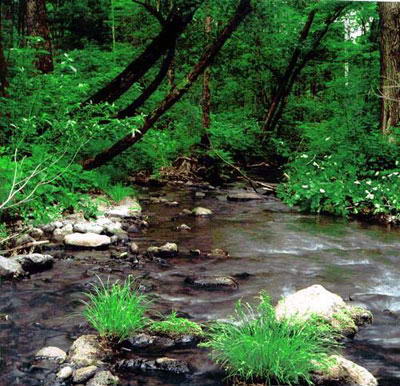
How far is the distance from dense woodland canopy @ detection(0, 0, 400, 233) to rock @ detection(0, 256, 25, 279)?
0.67 m

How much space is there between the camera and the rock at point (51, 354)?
477 cm

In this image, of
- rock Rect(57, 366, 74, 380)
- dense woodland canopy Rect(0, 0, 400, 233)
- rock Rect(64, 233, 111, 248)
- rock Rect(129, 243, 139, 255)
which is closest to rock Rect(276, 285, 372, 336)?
rock Rect(57, 366, 74, 380)

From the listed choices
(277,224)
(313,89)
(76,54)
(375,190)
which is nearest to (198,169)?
(76,54)

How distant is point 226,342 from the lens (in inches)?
181

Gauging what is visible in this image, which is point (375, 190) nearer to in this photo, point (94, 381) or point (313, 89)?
point (94, 381)

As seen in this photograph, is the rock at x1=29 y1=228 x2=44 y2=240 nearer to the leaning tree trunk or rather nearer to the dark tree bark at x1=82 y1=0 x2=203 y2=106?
the dark tree bark at x1=82 y1=0 x2=203 y2=106

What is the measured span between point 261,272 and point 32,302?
3.29 m

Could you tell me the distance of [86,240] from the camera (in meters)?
8.87

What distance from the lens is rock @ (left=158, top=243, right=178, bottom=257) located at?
865cm

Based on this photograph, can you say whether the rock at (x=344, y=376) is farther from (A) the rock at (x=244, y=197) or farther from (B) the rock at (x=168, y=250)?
(A) the rock at (x=244, y=197)

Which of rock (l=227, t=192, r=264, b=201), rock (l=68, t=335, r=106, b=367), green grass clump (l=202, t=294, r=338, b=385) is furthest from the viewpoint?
rock (l=227, t=192, r=264, b=201)

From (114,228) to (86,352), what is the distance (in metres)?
5.34

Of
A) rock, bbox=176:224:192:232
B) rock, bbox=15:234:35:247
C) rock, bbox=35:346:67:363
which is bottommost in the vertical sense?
rock, bbox=176:224:192:232

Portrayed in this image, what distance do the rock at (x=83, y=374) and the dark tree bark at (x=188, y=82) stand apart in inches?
233
